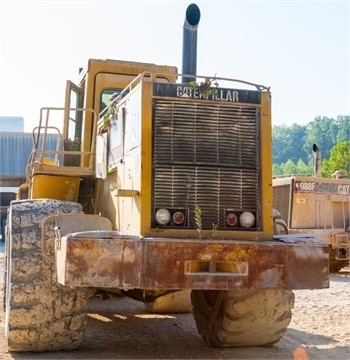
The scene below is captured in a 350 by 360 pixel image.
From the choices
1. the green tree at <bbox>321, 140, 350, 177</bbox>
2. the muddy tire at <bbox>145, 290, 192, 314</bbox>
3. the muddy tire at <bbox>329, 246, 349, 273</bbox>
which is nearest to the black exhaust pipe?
the muddy tire at <bbox>145, 290, 192, 314</bbox>

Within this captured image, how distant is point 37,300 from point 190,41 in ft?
9.48

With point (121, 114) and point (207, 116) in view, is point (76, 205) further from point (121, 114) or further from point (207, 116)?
point (207, 116)

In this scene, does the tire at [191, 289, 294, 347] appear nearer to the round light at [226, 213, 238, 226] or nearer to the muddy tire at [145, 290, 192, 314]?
the round light at [226, 213, 238, 226]

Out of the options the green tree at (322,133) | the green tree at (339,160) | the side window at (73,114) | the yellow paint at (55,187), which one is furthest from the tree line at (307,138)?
the yellow paint at (55,187)

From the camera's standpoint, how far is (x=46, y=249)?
19.7 feet

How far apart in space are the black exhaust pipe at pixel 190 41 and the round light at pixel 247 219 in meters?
1.47

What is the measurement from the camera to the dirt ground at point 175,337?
21.0ft

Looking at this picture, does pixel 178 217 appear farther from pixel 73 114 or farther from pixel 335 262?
pixel 335 262

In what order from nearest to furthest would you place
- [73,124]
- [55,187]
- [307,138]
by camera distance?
1. [55,187]
2. [73,124]
3. [307,138]

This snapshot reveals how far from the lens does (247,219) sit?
6.12 meters

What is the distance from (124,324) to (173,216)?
9.06ft

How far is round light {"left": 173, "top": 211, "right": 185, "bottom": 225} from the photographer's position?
5941 millimetres

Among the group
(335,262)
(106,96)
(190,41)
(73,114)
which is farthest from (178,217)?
(335,262)

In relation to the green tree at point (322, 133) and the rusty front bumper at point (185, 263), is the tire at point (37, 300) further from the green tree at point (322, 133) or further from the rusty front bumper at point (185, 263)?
the green tree at point (322, 133)
